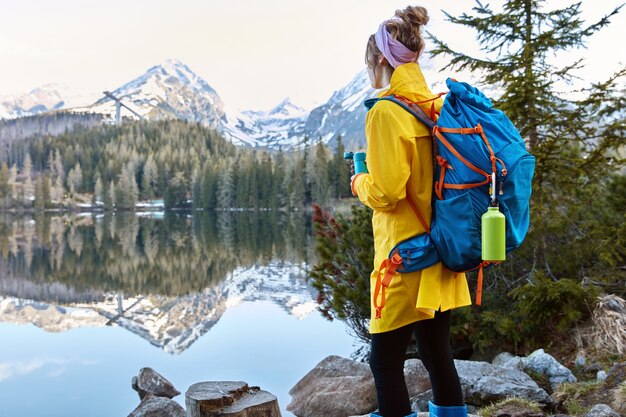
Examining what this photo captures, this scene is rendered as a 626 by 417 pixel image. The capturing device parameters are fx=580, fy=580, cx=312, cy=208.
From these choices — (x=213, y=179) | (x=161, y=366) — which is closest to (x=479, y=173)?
(x=161, y=366)

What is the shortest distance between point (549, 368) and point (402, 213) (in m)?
3.76

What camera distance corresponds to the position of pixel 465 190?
2.30m

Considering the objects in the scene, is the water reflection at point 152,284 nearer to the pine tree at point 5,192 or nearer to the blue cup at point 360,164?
the blue cup at point 360,164

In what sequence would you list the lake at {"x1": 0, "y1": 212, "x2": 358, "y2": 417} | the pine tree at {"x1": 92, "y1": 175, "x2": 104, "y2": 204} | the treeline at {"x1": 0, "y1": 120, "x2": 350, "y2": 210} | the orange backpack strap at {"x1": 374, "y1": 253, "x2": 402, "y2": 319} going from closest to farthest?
the orange backpack strap at {"x1": 374, "y1": 253, "x2": 402, "y2": 319}, the lake at {"x1": 0, "y1": 212, "x2": 358, "y2": 417}, the treeline at {"x1": 0, "y1": 120, "x2": 350, "y2": 210}, the pine tree at {"x1": 92, "y1": 175, "x2": 104, "y2": 204}

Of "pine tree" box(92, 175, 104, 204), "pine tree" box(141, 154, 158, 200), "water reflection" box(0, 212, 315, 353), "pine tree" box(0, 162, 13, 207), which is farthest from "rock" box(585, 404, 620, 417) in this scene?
"pine tree" box(0, 162, 13, 207)

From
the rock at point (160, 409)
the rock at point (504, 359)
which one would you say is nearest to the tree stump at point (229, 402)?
the rock at point (160, 409)

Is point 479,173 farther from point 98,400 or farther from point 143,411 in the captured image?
point 98,400

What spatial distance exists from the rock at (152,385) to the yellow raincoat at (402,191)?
5.84 metres

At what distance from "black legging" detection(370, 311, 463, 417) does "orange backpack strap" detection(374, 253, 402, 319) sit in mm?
122

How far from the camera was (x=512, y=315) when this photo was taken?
6.79 metres

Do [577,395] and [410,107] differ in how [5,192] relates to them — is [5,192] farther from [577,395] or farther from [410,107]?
[410,107]

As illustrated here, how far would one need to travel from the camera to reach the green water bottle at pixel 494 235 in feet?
7.13

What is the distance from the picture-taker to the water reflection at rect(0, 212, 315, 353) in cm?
1319

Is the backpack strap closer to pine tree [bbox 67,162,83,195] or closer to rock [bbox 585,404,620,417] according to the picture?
rock [bbox 585,404,620,417]
